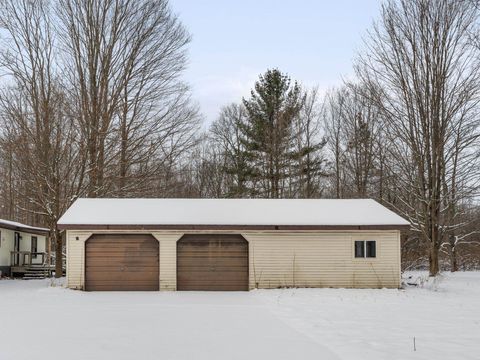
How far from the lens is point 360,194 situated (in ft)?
112

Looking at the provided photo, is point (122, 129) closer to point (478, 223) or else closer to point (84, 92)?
point (84, 92)

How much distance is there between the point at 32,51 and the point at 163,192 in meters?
10.6

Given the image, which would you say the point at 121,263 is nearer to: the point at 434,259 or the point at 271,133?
the point at 434,259

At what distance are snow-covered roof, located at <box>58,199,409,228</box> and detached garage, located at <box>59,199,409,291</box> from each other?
0.07 metres

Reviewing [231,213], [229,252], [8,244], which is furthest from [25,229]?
[229,252]

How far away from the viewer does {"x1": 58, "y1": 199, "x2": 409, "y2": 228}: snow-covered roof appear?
19016mm

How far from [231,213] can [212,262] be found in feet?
6.84

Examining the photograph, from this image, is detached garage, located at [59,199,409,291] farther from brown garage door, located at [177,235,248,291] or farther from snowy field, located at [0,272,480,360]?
snowy field, located at [0,272,480,360]

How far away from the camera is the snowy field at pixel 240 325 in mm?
8188

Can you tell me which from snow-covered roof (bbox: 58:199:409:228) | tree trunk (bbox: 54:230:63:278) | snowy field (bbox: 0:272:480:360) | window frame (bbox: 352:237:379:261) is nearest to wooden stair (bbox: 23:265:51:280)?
tree trunk (bbox: 54:230:63:278)

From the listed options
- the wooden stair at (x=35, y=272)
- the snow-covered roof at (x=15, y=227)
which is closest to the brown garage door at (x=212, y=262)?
the wooden stair at (x=35, y=272)

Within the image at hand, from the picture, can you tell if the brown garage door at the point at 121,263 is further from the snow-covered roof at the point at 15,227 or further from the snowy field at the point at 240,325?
the snow-covered roof at the point at 15,227

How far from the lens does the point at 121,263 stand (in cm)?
1902

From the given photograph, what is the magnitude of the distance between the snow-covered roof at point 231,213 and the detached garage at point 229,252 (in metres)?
0.07
